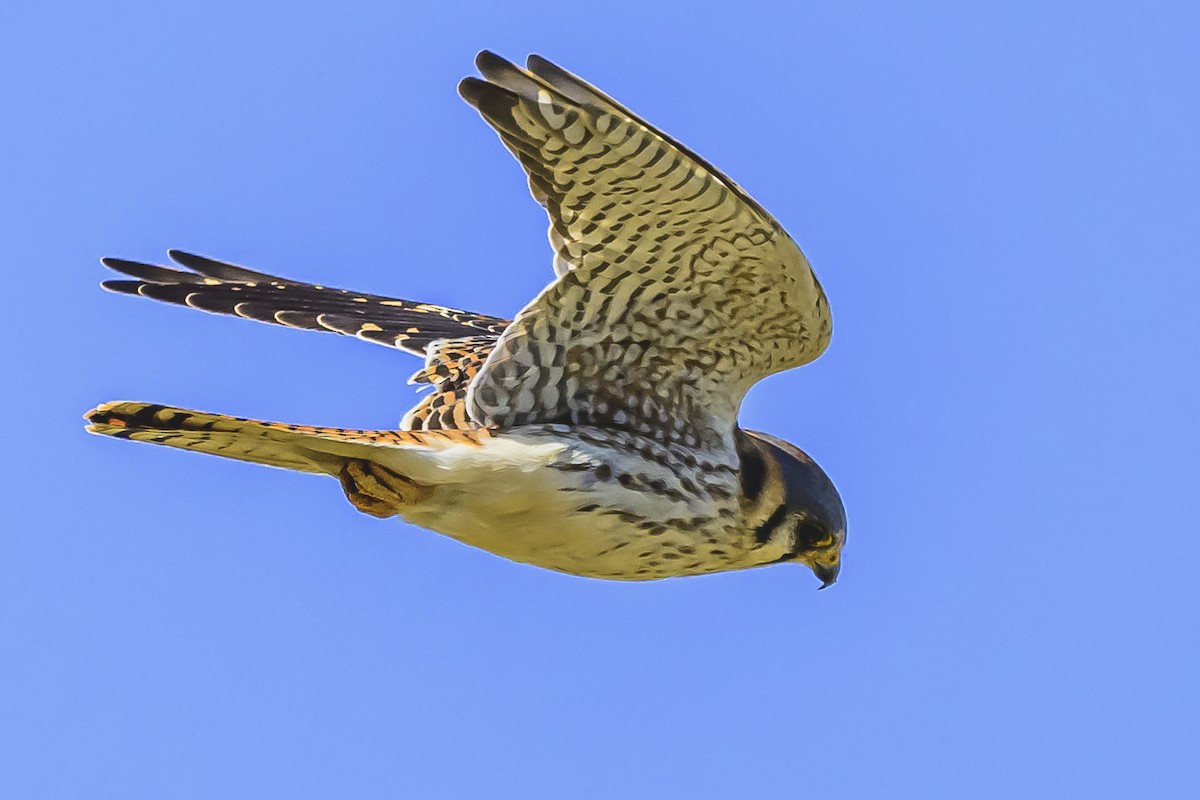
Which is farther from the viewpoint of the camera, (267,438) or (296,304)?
(296,304)

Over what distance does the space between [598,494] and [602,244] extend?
82cm

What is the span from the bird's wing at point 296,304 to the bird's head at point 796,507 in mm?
1216

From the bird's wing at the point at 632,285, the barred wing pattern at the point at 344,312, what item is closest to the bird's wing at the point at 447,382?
the barred wing pattern at the point at 344,312

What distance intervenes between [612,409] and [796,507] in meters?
0.82

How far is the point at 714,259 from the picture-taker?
18.1ft

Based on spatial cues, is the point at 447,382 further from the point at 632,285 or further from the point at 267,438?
the point at 267,438

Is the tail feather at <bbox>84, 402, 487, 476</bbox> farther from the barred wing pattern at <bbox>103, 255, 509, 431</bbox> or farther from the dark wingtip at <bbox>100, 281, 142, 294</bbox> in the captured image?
the dark wingtip at <bbox>100, 281, 142, 294</bbox>

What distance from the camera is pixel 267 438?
5320 millimetres

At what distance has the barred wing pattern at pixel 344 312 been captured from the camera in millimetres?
6328

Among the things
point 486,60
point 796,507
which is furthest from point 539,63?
point 796,507

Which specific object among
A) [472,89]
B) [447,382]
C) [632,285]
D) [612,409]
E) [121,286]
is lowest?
[612,409]

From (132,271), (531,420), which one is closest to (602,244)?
(531,420)

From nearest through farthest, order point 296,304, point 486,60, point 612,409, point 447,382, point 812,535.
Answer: point 486,60, point 612,409, point 447,382, point 812,535, point 296,304

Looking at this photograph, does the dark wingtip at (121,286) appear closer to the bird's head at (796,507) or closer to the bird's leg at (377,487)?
the bird's leg at (377,487)
